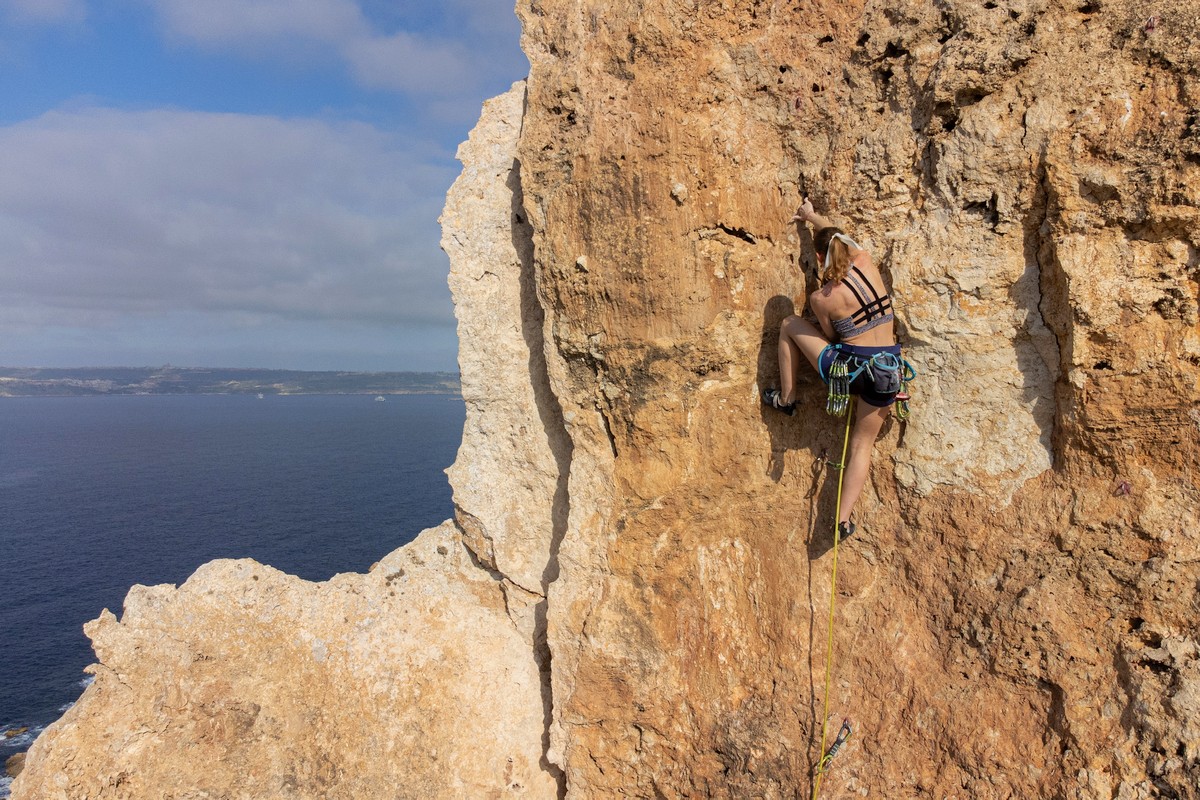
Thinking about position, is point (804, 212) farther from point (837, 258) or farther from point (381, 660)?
point (381, 660)

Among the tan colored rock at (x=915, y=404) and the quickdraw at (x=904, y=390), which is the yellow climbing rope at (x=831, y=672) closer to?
→ the tan colored rock at (x=915, y=404)

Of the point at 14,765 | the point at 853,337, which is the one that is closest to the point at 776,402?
the point at 853,337

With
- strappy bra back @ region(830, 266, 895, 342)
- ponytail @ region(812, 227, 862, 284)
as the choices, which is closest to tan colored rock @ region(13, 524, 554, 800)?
strappy bra back @ region(830, 266, 895, 342)

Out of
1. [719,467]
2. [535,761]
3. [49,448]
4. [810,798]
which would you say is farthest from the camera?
[49,448]

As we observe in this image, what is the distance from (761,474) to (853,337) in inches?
70.3

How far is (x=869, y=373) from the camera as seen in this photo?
583 centimetres

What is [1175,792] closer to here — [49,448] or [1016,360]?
[1016,360]

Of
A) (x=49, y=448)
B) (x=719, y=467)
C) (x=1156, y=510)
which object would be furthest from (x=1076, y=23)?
(x=49, y=448)

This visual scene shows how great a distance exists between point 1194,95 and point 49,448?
129294mm

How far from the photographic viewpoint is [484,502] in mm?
8336

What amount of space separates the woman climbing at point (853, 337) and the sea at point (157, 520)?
27.2 meters

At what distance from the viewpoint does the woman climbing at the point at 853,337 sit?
19.2 feet

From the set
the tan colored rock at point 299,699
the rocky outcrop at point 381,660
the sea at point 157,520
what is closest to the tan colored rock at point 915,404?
the rocky outcrop at point 381,660

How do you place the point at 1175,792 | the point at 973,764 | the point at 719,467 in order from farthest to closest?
the point at 719,467, the point at 973,764, the point at 1175,792
